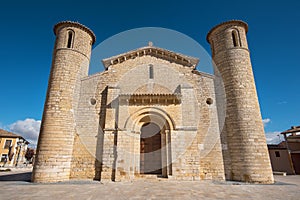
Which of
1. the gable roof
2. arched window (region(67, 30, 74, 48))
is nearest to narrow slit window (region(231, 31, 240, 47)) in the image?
the gable roof

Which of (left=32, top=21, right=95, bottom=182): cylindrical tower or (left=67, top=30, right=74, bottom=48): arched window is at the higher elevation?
(left=67, top=30, right=74, bottom=48): arched window

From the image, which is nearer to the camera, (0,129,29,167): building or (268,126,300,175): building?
(268,126,300,175): building

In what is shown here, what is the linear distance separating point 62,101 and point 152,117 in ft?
18.0

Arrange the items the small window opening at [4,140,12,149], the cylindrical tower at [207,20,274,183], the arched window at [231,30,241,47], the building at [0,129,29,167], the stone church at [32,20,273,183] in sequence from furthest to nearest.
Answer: the small window opening at [4,140,12,149] → the building at [0,129,29,167] → the arched window at [231,30,241,47] → the stone church at [32,20,273,183] → the cylindrical tower at [207,20,274,183]

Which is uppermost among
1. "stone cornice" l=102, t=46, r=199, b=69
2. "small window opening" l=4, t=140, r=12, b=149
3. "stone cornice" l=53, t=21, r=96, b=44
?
"stone cornice" l=53, t=21, r=96, b=44

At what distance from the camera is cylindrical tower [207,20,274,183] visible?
28.7 feet

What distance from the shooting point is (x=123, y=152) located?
906 centimetres

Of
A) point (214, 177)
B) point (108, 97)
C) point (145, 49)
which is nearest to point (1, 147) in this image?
point (108, 97)

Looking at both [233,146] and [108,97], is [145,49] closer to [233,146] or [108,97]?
[108,97]

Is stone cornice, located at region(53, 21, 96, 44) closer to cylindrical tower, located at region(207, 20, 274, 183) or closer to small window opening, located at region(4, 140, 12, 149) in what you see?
cylindrical tower, located at region(207, 20, 274, 183)

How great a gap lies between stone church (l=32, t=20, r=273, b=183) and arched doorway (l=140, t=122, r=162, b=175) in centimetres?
6

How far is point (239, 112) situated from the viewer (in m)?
9.62

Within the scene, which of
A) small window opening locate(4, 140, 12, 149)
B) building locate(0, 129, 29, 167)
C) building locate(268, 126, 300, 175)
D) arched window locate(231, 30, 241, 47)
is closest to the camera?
arched window locate(231, 30, 241, 47)

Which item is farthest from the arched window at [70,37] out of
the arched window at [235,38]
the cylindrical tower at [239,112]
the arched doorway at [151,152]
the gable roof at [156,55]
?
the arched window at [235,38]
